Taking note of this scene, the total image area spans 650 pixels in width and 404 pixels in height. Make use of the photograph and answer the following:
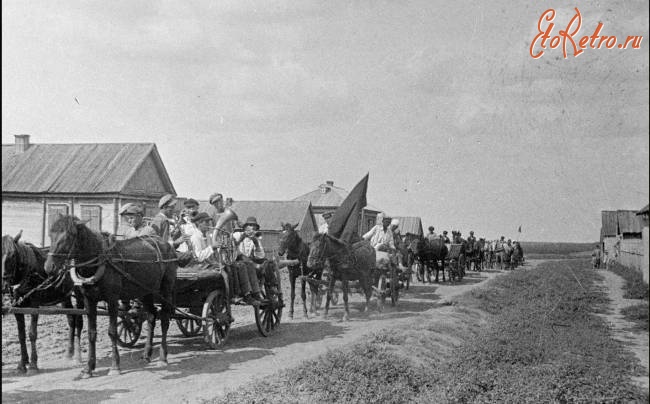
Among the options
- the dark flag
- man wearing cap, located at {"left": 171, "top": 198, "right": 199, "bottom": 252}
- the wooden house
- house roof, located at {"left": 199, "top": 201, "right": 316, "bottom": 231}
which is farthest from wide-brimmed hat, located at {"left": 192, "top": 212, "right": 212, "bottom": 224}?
the wooden house

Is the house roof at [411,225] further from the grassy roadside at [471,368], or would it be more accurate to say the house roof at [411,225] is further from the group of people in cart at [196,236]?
the group of people in cart at [196,236]

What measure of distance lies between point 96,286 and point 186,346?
3010mm

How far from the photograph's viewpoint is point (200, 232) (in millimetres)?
9430

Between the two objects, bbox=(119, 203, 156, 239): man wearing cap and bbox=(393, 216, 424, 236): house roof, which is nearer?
bbox=(119, 203, 156, 239): man wearing cap

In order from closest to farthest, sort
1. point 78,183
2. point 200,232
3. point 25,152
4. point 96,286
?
point 96,286 → point 200,232 → point 78,183 → point 25,152

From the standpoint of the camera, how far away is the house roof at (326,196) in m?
45.8

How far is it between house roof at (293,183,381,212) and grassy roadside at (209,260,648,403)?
34.7 m

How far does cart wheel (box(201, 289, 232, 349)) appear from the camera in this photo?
8.98 metres

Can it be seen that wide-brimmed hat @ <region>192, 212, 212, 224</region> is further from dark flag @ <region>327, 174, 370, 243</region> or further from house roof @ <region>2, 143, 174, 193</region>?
house roof @ <region>2, 143, 174, 193</region>

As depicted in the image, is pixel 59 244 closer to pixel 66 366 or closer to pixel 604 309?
pixel 66 366

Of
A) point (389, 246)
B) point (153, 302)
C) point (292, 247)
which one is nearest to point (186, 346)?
point (153, 302)

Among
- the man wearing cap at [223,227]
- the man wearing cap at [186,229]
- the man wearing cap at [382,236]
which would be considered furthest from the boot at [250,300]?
the man wearing cap at [382,236]

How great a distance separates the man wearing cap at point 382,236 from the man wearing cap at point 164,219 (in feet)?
23.1

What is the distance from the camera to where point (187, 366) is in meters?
8.12
